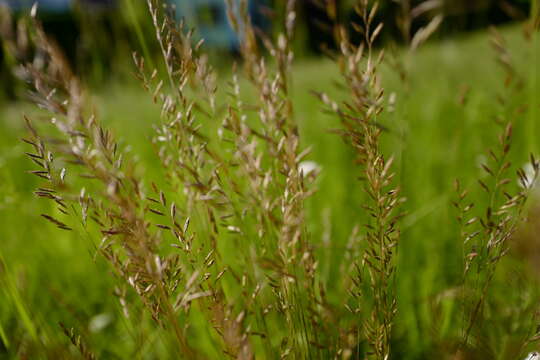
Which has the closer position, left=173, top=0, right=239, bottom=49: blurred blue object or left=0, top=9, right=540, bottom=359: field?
left=0, top=9, right=540, bottom=359: field

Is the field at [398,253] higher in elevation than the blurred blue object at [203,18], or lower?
lower

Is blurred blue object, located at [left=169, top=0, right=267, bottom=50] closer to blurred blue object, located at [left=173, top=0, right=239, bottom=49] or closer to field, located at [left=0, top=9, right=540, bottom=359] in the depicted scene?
blurred blue object, located at [left=173, top=0, right=239, bottom=49]

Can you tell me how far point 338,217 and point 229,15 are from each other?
1012 millimetres

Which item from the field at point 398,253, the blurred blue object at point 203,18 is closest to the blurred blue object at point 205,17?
the blurred blue object at point 203,18

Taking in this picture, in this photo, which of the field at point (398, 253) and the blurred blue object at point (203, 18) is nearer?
the field at point (398, 253)

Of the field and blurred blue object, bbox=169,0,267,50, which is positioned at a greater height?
blurred blue object, bbox=169,0,267,50

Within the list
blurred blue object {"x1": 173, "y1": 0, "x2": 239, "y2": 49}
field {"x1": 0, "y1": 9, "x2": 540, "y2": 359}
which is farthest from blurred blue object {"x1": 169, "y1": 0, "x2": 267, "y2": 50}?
field {"x1": 0, "y1": 9, "x2": 540, "y2": 359}

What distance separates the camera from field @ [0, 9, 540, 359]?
693mm

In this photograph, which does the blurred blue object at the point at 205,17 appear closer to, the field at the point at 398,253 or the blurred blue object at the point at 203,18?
the blurred blue object at the point at 203,18

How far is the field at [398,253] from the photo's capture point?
69cm

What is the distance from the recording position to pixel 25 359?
598mm

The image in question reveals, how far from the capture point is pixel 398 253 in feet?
3.22

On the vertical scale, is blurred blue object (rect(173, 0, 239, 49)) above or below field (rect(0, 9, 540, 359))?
above

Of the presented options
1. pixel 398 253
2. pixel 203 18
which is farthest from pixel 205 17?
pixel 398 253
